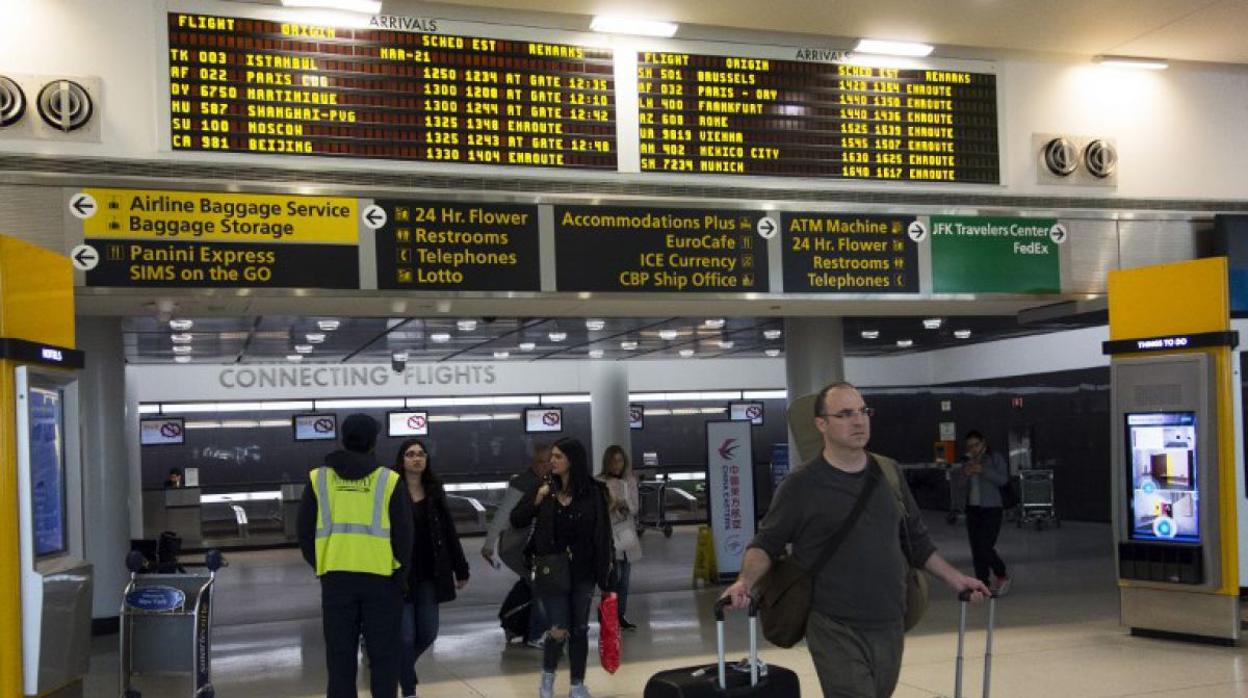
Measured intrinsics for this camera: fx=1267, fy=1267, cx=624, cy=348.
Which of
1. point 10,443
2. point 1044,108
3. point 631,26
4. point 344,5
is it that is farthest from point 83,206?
point 1044,108

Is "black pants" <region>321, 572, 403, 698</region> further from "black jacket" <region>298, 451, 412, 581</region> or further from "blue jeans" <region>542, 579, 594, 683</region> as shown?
"blue jeans" <region>542, 579, 594, 683</region>

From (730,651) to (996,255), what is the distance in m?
3.83

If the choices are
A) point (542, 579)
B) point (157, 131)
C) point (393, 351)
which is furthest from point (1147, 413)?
point (393, 351)

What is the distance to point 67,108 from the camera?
7.70 meters

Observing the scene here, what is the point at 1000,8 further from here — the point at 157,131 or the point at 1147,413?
the point at 157,131

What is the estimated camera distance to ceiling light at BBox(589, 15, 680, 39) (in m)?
8.72

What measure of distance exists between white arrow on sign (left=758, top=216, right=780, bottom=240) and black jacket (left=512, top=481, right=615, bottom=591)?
253cm

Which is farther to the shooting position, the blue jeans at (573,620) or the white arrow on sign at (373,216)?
the white arrow on sign at (373,216)

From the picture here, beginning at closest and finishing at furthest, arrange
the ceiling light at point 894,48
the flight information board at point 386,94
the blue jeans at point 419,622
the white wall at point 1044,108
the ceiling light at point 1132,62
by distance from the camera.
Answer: the blue jeans at point 419,622 < the white wall at point 1044,108 < the flight information board at point 386,94 < the ceiling light at point 894,48 < the ceiling light at point 1132,62

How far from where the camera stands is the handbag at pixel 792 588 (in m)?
4.64

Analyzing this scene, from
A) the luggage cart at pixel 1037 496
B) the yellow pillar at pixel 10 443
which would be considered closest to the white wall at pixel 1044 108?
the yellow pillar at pixel 10 443

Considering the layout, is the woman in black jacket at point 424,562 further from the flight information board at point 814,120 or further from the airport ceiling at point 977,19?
the airport ceiling at point 977,19

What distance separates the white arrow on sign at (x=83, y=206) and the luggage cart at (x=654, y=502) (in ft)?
61.6

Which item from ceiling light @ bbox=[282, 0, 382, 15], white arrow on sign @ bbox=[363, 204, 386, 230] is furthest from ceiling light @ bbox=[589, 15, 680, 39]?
white arrow on sign @ bbox=[363, 204, 386, 230]
